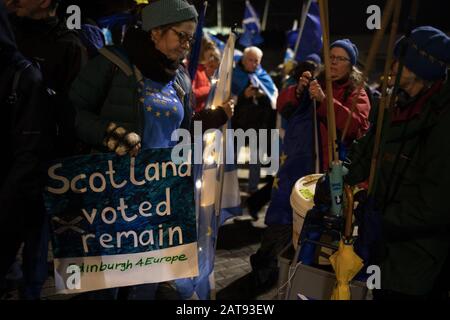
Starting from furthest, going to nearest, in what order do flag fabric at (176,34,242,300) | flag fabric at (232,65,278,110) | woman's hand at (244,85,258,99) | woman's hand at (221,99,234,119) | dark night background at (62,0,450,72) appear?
flag fabric at (232,65,278,110), woman's hand at (244,85,258,99), dark night background at (62,0,450,72), woman's hand at (221,99,234,119), flag fabric at (176,34,242,300)

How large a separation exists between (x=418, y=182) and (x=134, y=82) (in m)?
1.73

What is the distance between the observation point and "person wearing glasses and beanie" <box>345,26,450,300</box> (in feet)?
6.66

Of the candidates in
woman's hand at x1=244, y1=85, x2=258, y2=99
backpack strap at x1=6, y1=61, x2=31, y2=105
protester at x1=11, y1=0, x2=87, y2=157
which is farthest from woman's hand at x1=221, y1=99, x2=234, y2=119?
woman's hand at x1=244, y1=85, x2=258, y2=99

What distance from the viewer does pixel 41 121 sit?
2500mm

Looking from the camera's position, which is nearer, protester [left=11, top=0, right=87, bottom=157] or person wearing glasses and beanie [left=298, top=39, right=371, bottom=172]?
protester [left=11, top=0, right=87, bottom=157]

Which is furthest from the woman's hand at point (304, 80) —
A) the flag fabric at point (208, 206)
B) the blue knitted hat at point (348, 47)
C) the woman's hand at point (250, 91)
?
the woman's hand at point (250, 91)

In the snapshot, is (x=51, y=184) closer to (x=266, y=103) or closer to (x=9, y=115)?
(x=9, y=115)

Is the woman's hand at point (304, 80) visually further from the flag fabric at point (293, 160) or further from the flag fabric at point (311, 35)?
the flag fabric at point (311, 35)

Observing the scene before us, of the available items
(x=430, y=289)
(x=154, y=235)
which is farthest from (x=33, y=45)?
(x=430, y=289)

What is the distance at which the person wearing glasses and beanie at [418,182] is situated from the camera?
2.03m

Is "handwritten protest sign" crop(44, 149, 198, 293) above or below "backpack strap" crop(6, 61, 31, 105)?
below

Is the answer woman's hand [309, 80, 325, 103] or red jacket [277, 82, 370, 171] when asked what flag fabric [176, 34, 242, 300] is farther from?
red jacket [277, 82, 370, 171]

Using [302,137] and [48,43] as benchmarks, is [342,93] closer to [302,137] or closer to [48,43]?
[302,137]

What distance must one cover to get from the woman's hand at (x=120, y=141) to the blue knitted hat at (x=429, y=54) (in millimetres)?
1579
